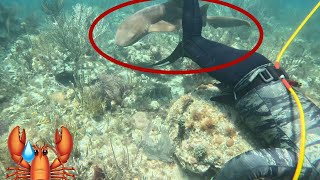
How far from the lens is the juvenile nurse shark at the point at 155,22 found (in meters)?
6.04

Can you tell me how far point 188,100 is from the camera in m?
4.52

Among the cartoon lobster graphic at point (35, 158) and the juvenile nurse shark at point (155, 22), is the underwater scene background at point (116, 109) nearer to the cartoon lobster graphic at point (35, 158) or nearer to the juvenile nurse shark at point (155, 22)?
the juvenile nurse shark at point (155, 22)

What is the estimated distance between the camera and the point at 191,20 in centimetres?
471

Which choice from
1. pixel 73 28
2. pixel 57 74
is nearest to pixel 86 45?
pixel 73 28

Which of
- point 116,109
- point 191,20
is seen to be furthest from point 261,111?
point 116,109

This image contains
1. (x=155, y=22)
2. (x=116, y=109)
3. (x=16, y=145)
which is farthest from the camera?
(x=155, y=22)

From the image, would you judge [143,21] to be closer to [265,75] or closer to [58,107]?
[58,107]

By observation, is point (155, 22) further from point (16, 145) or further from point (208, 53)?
Answer: point (16, 145)

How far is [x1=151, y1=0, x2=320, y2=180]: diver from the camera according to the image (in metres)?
2.85

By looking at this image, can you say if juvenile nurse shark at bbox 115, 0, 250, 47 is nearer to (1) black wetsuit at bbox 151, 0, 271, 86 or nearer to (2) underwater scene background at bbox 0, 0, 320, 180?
(2) underwater scene background at bbox 0, 0, 320, 180

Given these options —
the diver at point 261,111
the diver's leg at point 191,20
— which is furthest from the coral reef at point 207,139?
the diver's leg at point 191,20

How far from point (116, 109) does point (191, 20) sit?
104 inches

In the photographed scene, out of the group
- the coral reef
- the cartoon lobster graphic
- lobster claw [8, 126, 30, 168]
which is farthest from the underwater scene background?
lobster claw [8, 126, 30, 168]

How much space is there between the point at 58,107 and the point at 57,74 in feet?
5.04
